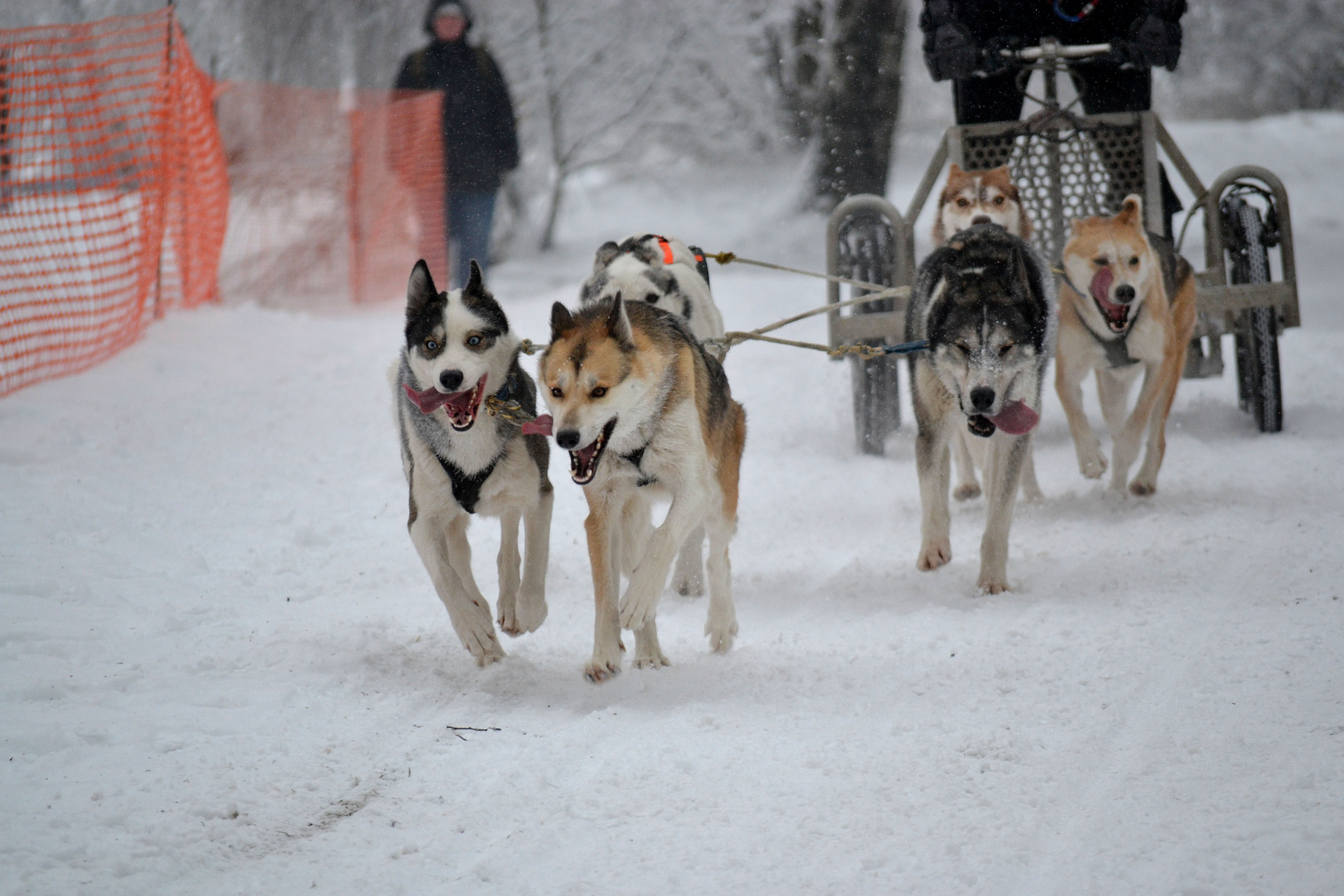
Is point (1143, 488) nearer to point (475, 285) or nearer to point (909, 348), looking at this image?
point (909, 348)

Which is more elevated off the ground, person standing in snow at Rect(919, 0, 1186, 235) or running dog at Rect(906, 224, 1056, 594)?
person standing in snow at Rect(919, 0, 1186, 235)

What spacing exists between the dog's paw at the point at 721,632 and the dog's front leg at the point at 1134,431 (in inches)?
88.5

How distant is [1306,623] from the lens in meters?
3.14

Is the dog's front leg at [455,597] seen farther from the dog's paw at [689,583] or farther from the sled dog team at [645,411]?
the dog's paw at [689,583]

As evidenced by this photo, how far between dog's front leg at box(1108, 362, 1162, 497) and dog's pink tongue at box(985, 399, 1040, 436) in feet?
4.37

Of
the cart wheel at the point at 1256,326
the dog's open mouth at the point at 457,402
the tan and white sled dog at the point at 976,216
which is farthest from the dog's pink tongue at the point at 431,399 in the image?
the cart wheel at the point at 1256,326

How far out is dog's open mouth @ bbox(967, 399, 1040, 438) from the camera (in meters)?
3.74

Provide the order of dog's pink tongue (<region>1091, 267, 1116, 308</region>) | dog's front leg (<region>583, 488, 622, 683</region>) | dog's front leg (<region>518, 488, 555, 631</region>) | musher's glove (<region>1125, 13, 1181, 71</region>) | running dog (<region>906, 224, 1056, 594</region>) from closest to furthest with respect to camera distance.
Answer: dog's front leg (<region>583, 488, 622, 683</region>) < dog's front leg (<region>518, 488, 555, 631</region>) < running dog (<region>906, 224, 1056, 594</region>) < dog's pink tongue (<region>1091, 267, 1116, 308</region>) < musher's glove (<region>1125, 13, 1181, 71</region>)

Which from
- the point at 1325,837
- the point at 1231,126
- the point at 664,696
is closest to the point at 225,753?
the point at 664,696

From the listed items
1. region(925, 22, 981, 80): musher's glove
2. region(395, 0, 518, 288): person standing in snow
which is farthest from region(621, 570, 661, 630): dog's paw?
region(395, 0, 518, 288): person standing in snow

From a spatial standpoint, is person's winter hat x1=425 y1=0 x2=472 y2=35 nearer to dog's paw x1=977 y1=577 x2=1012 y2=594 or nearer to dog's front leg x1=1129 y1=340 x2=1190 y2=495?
dog's front leg x1=1129 y1=340 x2=1190 y2=495

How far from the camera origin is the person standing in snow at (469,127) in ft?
35.4

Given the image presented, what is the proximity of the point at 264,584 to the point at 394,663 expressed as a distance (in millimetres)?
1044

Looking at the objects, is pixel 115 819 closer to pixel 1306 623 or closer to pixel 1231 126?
pixel 1306 623
